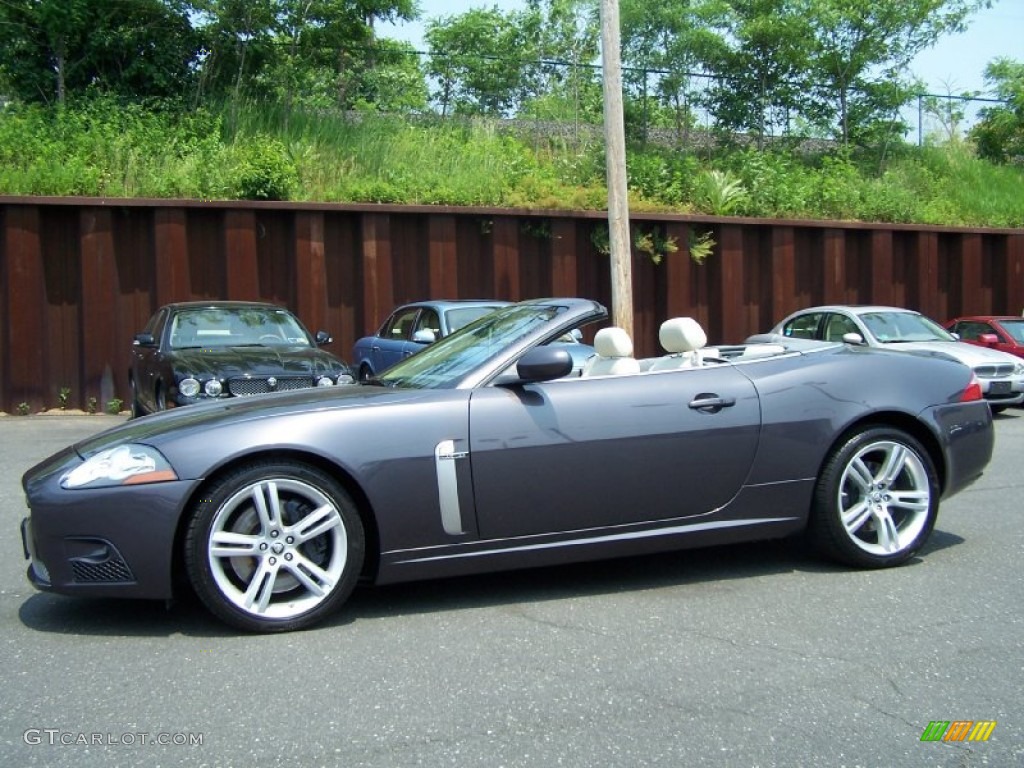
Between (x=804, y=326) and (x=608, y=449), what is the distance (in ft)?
33.5

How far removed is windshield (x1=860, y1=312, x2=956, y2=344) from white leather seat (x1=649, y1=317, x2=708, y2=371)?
842cm

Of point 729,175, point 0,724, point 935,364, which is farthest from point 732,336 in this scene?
point 0,724

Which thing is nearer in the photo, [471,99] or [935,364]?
[935,364]

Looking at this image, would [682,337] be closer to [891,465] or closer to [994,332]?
[891,465]

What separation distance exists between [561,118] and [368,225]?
9.03 metres

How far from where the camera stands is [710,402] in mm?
4719

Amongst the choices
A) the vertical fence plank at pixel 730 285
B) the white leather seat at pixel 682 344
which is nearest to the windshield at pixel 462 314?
the white leather seat at pixel 682 344

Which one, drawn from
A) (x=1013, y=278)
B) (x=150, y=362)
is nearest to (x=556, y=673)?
(x=150, y=362)

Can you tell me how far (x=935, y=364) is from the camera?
17.7ft

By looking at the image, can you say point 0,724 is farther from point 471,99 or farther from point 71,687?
point 471,99

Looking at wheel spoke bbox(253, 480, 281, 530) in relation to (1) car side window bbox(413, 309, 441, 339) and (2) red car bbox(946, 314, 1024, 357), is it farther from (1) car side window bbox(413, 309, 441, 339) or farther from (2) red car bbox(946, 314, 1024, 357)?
(2) red car bbox(946, 314, 1024, 357)

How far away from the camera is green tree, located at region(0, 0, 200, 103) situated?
54.3ft

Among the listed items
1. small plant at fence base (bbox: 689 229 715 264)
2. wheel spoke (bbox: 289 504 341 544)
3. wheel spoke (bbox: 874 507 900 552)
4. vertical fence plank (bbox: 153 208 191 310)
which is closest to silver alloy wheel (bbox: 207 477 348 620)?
wheel spoke (bbox: 289 504 341 544)

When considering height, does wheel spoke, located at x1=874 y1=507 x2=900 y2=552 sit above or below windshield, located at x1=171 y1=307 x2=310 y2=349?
below
